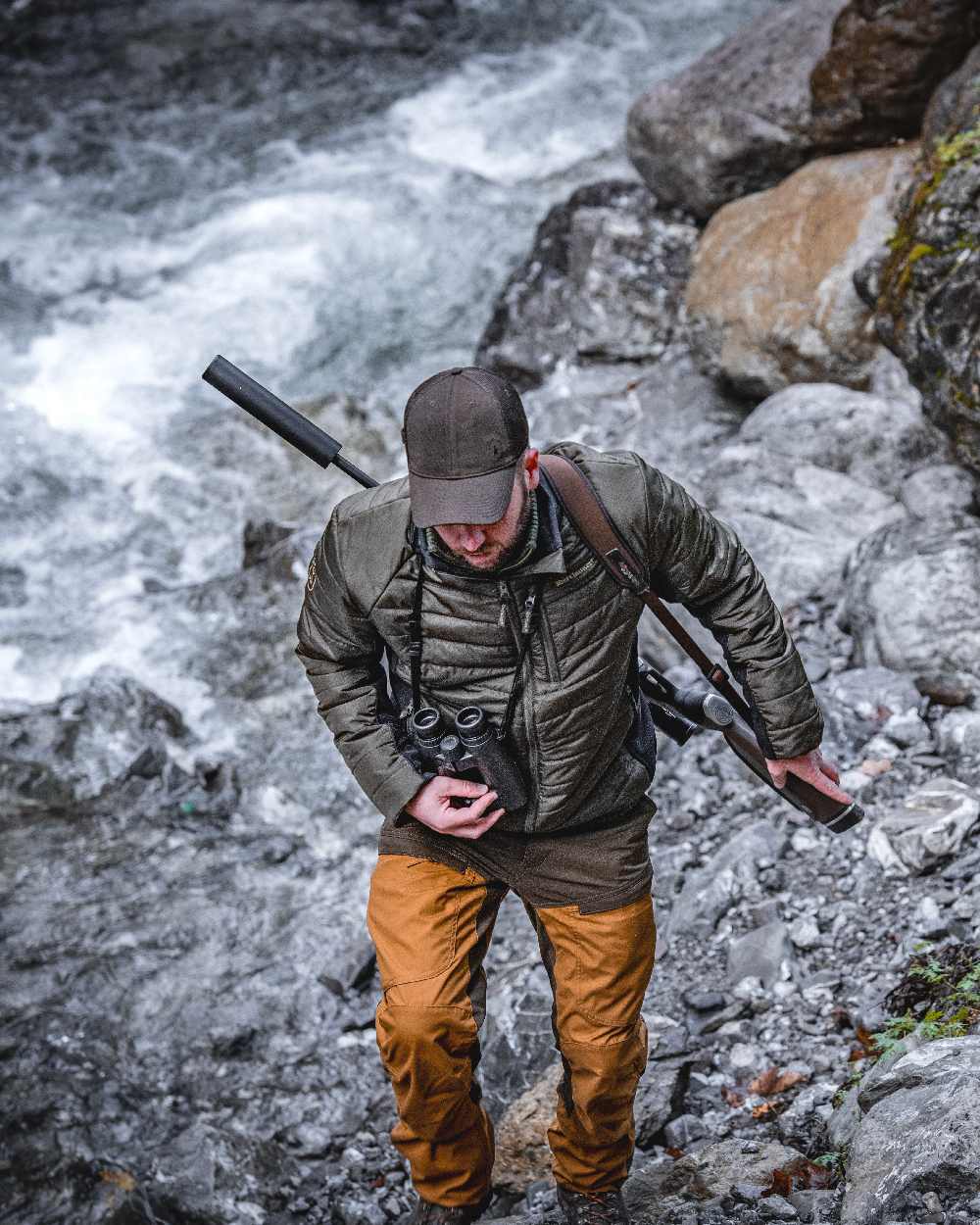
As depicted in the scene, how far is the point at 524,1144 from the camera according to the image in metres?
4.22

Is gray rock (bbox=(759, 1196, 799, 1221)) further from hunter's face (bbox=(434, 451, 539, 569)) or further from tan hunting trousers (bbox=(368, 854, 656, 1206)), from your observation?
hunter's face (bbox=(434, 451, 539, 569))

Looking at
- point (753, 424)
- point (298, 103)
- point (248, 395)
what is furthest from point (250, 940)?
point (298, 103)

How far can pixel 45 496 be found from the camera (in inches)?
404

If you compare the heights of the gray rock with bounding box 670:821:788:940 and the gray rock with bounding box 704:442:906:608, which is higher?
the gray rock with bounding box 704:442:906:608

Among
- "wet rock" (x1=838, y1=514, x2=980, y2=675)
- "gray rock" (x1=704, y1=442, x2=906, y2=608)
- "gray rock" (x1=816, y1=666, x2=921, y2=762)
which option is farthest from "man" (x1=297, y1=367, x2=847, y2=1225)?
"gray rock" (x1=704, y1=442, x2=906, y2=608)

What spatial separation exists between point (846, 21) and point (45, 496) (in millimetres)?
7311

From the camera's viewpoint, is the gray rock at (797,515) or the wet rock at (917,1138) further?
the gray rock at (797,515)

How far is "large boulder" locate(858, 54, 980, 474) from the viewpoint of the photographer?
6.22m

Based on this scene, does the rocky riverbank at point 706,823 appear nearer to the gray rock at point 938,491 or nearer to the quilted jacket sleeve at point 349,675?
the gray rock at point 938,491

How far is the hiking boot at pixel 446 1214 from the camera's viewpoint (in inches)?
141

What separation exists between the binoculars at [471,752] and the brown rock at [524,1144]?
142 cm

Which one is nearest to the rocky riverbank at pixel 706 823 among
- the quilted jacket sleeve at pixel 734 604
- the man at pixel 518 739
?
the man at pixel 518 739

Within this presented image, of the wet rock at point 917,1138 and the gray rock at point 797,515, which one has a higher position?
the wet rock at point 917,1138

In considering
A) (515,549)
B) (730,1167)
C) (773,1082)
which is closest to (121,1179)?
(730,1167)
